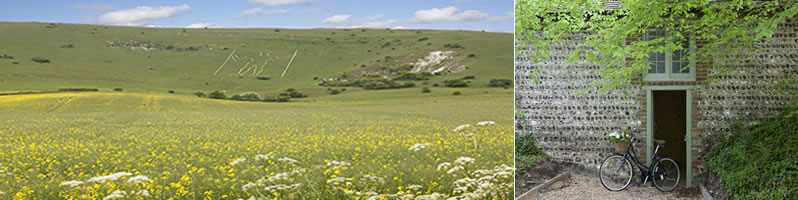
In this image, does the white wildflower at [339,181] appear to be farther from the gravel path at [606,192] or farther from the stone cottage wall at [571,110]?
the gravel path at [606,192]

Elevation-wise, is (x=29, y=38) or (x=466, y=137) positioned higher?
(x=29, y=38)

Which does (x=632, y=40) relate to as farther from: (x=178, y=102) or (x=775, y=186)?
(x=178, y=102)

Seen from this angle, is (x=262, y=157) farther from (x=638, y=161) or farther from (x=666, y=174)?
(x=666, y=174)

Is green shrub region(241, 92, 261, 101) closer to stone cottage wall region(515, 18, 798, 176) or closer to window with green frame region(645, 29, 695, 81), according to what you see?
stone cottage wall region(515, 18, 798, 176)

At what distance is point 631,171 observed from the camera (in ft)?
12.8

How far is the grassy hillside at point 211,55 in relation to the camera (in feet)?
11.3

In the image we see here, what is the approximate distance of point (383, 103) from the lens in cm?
430

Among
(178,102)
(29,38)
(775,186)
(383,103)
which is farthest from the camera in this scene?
(383,103)

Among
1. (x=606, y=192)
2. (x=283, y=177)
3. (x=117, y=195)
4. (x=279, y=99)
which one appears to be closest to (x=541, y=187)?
(x=606, y=192)

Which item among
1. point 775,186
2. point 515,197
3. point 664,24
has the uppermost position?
point 664,24

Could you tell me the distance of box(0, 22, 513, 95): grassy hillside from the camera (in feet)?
11.3

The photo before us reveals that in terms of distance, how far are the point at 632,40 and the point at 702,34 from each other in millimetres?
580

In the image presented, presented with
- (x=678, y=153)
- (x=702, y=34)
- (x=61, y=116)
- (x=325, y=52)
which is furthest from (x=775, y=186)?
(x=61, y=116)

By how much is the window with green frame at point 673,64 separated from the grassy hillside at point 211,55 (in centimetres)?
126
